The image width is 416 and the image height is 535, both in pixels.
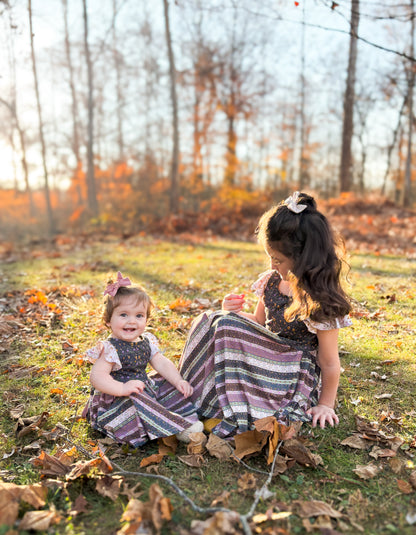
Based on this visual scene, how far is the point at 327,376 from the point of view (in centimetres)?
253

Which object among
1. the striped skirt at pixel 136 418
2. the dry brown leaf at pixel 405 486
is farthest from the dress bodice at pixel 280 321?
the dry brown leaf at pixel 405 486

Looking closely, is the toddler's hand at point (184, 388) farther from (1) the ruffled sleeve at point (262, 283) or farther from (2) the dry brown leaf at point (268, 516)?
(2) the dry brown leaf at point (268, 516)

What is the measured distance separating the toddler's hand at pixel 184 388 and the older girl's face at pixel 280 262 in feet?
2.90

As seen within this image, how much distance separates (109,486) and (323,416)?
1.27 m

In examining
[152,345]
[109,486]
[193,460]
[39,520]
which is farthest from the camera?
[152,345]

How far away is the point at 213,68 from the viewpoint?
752 inches

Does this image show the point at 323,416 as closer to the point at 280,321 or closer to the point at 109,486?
the point at 280,321

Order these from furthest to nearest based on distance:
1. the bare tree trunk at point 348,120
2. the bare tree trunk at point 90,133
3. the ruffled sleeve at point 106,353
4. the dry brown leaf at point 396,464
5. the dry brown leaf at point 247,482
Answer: the bare tree trunk at point 90,133 < the bare tree trunk at point 348,120 < the ruffled sleeve at point 106,353 < the dry brown leaf at point 396,464 < the dry brown leaf at point 247,482

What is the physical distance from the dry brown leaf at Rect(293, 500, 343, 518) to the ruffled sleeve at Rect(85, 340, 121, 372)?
1.22 meters

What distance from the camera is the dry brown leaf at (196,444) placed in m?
2.38

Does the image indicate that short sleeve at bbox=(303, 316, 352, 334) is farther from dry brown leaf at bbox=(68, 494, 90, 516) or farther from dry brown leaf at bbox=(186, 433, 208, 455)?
dry brown leaf at bbox=(68, 494, 90, 516)

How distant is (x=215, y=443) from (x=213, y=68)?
19275 mm

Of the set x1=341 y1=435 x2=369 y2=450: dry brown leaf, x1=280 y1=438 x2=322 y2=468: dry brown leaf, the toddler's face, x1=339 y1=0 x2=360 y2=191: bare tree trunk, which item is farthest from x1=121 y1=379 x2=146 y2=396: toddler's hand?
x1=339 y1=0 x2=360 y2=191: bare tree trunk

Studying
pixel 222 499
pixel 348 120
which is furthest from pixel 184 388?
pixel 348 120
